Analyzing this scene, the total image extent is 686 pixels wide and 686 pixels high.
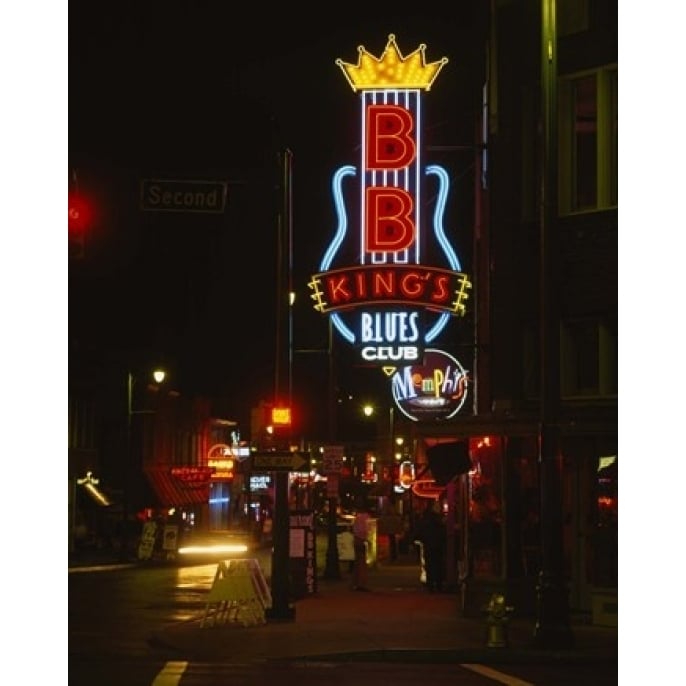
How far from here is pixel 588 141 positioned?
72.1ft

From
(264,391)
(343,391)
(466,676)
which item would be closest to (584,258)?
(466,676)

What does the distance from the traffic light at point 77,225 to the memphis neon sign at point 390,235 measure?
672cm

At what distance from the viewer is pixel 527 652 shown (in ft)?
55.6

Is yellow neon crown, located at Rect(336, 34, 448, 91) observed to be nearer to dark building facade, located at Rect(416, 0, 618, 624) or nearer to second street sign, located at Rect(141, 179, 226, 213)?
dark building facade, located at Rect(416, 0, 618, 624)

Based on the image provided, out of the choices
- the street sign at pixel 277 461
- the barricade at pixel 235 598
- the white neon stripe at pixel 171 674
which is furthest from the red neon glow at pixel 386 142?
the white neon stripe at pixel 171 674

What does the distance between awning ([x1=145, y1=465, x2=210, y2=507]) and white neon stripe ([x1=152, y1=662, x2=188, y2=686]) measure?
48.3m

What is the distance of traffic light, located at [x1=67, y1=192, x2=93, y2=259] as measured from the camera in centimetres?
1770

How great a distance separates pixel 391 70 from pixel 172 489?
43.7 meters

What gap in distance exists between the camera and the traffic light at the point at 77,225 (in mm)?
17703

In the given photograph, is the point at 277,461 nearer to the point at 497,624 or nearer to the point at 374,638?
the point at 374,638

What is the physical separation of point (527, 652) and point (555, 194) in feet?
18.9

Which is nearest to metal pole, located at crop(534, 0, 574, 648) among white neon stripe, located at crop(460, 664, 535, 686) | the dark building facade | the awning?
white neon stripe, located at crop(460, 664, 535, 686)

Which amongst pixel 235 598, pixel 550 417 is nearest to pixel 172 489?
pixel 235 598

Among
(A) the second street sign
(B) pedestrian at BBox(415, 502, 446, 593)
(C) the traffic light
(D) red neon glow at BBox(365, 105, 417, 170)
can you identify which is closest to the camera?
(C) the traffic light
